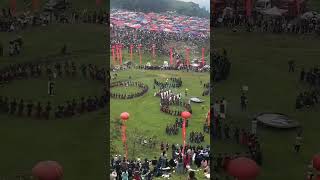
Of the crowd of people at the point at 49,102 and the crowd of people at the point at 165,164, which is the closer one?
the crowd of people at the point at 49,102

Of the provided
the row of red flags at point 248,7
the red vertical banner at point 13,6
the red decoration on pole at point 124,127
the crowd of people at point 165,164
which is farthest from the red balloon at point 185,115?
the red vertical banner at point 13,6

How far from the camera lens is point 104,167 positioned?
37.3 feet

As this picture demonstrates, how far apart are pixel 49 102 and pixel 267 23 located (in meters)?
5.26

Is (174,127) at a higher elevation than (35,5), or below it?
below

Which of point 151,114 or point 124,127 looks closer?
point 124,127

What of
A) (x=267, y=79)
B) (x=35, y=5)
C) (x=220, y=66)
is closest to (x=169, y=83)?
(x=220, y=66)

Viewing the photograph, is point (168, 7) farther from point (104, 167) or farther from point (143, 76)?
point (104, 167)

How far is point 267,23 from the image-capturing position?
40.5 ft

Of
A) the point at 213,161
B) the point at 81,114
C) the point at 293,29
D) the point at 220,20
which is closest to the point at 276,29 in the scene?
the point at 293,29

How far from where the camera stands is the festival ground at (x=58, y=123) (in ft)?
36.5

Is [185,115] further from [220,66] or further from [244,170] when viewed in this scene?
[244,170]

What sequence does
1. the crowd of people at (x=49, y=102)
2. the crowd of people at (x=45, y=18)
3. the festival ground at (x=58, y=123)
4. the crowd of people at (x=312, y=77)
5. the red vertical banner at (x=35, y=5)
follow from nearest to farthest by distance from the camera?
1. the festival ground at (x=58, y=123)
2. the crowd of people at (x=49, y=102)
3. the crowd of people at (x=45, y=18)
4. the red vertical banner at (x=35, y=5)
5. the crowd of people at (x=312, y=77)

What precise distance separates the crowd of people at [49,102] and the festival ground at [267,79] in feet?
9.06

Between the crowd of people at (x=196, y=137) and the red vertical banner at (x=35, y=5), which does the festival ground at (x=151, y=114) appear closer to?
the crowd of people at (x=196, y=137)
